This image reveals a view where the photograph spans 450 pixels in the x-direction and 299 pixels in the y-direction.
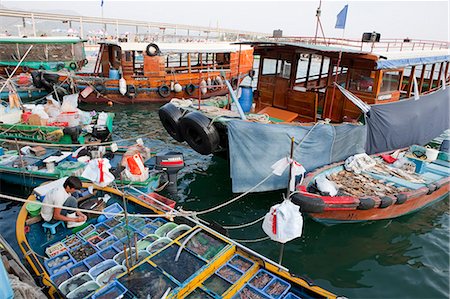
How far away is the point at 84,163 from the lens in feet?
28.5

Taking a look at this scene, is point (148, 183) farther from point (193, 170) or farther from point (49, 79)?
point (49, 79)

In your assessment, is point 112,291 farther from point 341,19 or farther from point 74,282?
point 341,19

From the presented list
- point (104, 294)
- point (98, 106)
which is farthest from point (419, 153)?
point (98, 106)

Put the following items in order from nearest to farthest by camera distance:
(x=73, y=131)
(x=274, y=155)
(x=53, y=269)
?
1. (x=53, y=269)
2. (x=274, y=155)
3. (x=73, y=131)

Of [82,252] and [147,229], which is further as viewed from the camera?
[147,229]

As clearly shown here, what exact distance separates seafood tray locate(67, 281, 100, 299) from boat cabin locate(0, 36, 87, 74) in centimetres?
2303

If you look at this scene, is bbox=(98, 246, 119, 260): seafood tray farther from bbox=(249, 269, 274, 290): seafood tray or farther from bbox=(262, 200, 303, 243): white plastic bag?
bbox=(262, 200, 303, 243): white plastic bag

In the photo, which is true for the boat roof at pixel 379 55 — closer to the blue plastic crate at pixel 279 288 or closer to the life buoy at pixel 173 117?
the life buoy at pixel 173 117

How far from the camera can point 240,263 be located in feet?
16.9

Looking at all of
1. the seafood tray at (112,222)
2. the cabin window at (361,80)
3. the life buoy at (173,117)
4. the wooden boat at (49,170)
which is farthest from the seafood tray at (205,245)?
the cabin window at (361,80)

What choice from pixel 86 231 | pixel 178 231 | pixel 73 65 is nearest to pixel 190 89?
pixel 73 65

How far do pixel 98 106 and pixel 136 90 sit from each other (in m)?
2.60

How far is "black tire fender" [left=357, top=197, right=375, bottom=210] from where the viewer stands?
23.0ft

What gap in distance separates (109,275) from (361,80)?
8.96 metres
